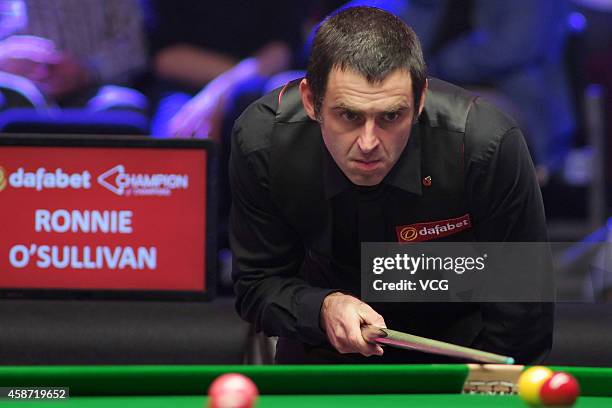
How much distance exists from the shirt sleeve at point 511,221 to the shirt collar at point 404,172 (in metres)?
0.12

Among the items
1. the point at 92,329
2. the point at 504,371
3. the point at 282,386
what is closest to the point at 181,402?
the point at 282,386

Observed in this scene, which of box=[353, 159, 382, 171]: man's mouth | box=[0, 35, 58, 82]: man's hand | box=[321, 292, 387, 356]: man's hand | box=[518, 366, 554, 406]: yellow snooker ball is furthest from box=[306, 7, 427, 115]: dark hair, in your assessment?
box=[0, 35, 58, 82]: man's hand

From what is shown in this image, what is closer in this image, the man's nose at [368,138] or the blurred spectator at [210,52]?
the man's nose at [368,138]

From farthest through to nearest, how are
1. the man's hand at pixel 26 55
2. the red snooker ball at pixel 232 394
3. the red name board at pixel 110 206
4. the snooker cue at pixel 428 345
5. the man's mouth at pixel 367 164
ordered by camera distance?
the man's hand at pixel 26 55 < the red name board at pixel 110 206 < the man's mouth at pixel 367 164 < the snooker cue at pixel 428 345 < the red snooker ball at pixel 232 394

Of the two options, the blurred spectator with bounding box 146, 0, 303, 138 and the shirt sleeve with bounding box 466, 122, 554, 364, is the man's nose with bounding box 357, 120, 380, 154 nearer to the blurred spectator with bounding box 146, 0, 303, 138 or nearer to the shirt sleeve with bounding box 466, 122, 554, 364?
the shirt sleeve with bounding box 466, 122, 554, 364

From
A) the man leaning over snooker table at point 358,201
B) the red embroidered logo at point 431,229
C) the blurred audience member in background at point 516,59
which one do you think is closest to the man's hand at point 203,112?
the blurred audience member in background at point 516,59

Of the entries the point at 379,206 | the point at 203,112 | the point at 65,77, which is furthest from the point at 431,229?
the point at 65,77

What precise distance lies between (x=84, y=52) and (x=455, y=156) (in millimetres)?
3526

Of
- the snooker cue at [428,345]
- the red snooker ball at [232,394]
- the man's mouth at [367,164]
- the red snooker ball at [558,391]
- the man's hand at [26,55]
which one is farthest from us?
the man's hand at [26,55]

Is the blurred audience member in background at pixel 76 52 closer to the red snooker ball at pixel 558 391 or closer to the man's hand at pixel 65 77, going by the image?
the man's hand at pixel 65 77

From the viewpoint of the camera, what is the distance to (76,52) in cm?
519

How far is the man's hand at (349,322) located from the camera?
1.91 metres

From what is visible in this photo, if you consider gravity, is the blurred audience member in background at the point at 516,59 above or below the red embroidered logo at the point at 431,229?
above

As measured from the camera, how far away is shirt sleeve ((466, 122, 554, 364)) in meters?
2.08
